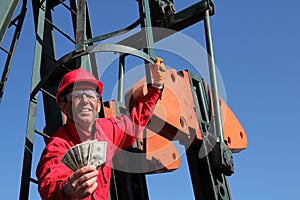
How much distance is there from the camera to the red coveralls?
2916 mm

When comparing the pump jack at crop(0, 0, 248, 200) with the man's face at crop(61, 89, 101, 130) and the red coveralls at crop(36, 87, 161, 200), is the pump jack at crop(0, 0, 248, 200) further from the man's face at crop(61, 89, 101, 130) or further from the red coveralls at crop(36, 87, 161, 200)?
the man's face at crop(61, 89, 101, 130)

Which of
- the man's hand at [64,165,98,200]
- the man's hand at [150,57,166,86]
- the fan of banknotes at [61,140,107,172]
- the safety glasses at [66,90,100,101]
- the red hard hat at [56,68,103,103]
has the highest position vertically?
the man's hand at [150,57,166,86]

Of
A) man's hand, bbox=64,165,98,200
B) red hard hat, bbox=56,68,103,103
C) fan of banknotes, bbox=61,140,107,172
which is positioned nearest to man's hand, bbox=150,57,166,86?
red hard hat, bbox=56,68,103,103

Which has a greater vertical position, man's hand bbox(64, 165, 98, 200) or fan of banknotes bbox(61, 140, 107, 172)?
fan of banknotes bbox(61, 140, 107, 172)

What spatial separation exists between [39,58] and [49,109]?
17.3 inches

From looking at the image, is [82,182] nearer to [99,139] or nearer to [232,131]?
[99,139]

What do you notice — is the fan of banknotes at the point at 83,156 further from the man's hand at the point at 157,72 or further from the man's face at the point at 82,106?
the man's hand at the point at 157,72

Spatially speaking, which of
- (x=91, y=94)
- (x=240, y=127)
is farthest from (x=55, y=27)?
(x=240, y=127)

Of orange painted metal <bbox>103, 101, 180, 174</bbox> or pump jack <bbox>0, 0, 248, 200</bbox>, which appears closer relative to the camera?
pump jack <bbox>0, 0, 248, 200</bbox>

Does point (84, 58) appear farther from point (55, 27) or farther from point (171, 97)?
point (171, 97)

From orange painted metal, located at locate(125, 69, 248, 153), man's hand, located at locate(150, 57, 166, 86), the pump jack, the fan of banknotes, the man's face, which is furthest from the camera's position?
orange painted metal, located at locate(125, 69, 248, 153)

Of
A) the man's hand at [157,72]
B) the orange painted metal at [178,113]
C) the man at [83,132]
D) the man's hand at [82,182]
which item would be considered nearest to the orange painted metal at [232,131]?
the orange painted metal at [178,113]

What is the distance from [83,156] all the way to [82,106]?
0.65 m

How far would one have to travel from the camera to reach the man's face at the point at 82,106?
336 cm
